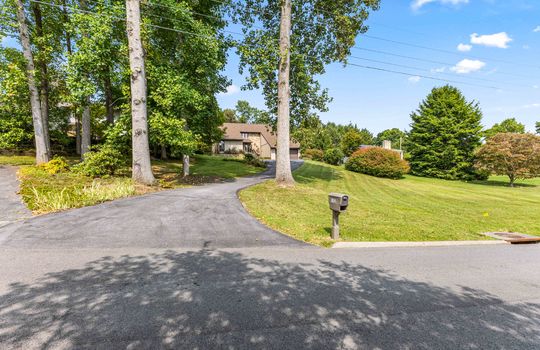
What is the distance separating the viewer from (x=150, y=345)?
8.48 ft

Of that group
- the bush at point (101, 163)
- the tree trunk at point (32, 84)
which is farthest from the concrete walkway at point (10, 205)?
the tree trunk at point (32, 84)

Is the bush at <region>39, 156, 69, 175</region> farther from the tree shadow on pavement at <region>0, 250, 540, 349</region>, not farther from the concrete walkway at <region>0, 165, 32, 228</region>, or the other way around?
the tree shadow on pavement at <region>0, 250, 540, 349</region>

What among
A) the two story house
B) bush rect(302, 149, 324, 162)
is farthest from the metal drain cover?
the two story house

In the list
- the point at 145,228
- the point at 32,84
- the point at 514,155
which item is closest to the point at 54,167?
the point at 32,84

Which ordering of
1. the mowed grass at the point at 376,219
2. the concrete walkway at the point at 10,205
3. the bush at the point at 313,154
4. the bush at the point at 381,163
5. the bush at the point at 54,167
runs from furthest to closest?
the bush at the point at 313,154 < the bush at the point at 381,163 < the bush at the point at 54,167 < the mowed grass at the point at 376,219 < the concrete walkway at the point at 10,205

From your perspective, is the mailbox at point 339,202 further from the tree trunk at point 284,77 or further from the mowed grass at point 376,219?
the tree trunk at point 284,77

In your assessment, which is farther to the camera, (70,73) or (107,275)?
(70,73)

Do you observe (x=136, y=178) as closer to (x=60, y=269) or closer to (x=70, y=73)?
(x=70, y=73)

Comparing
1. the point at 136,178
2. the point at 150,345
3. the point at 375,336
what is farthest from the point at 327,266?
the point at 136,178

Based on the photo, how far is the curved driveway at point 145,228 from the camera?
5.45 metres

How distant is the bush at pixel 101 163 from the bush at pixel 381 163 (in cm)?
2580

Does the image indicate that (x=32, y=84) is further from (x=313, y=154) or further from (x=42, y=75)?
(x=313, y=154)

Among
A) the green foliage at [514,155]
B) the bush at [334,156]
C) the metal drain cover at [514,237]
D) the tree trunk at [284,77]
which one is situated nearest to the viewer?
the metal drain cover at [514,237]

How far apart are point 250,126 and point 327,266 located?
52358mm
